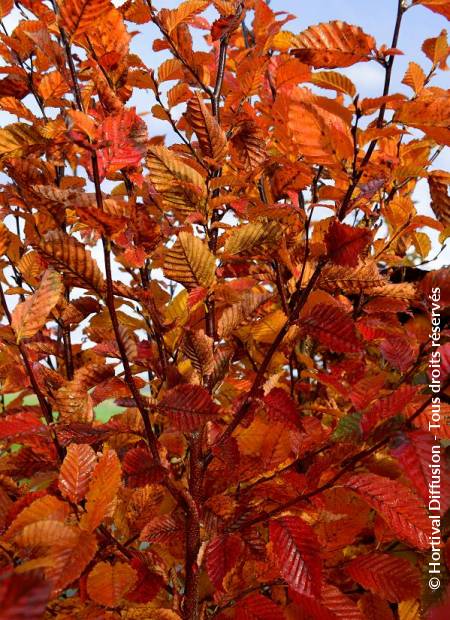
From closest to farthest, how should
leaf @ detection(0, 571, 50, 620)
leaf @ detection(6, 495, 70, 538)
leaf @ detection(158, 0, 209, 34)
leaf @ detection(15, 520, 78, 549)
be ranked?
1. leaf @ detection(0, 571, 50, 620)
2. leaf @ detection(15, 520, 78, 549)
3. leaf @ detection(6, 495, 70, 538)
4. leaf @ detection(158, 0, 209, 34)

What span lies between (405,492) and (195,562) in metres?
0.39

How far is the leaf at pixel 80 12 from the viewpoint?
2.86ft

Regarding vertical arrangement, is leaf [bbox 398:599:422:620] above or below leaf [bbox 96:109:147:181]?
below

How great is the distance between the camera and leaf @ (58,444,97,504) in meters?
0.96

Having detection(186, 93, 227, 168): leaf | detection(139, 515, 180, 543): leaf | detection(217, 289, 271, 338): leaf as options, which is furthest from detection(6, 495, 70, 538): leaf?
detection(186, 93, 227, 168): leaf

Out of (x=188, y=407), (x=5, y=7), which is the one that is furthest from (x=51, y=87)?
(x=188, y=407)

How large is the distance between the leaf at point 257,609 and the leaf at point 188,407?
16.5 inches

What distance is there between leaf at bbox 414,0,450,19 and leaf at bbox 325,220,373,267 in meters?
0.42

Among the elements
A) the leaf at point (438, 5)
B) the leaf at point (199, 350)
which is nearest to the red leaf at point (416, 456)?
the leaf at point (199, 350)

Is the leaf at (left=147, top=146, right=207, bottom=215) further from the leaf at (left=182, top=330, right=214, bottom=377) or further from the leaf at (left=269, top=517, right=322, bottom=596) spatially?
the leaf at (left=269, top=517, right=322, bottom=596)

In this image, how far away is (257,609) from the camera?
1120 mm

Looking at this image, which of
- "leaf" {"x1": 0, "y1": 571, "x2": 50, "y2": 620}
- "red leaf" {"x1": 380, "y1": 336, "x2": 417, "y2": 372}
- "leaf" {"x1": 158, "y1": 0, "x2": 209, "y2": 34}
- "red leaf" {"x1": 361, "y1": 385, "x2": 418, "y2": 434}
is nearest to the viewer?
"leaf" {"x1": 0, "y1": 571, "x2": 50, "y2": 620}

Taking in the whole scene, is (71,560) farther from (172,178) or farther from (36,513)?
(172,178)

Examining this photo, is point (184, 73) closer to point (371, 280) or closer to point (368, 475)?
point (371, 280)
